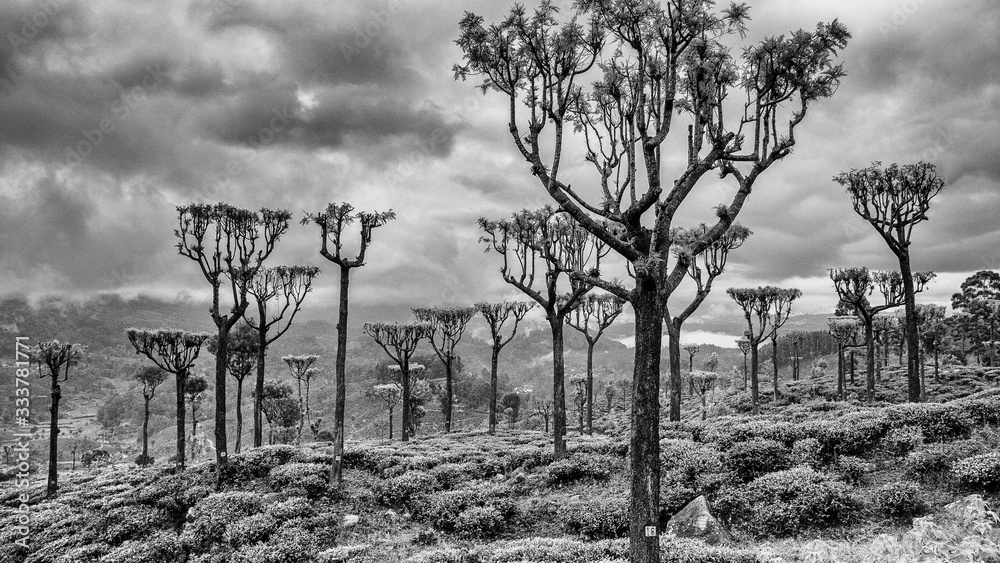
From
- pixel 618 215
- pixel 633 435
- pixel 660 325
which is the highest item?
pixel 618 215

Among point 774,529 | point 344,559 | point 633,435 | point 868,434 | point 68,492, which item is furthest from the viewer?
point 68,492

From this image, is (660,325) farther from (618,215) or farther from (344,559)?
(344,559)

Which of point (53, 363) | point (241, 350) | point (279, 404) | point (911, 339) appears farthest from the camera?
point (279, 404)

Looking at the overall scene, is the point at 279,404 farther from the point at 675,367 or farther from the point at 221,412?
the point at 675,367

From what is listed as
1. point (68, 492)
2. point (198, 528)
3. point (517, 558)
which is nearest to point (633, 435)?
point (517, 558)

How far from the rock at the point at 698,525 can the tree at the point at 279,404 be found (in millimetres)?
55866

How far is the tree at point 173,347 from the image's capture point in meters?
33.2

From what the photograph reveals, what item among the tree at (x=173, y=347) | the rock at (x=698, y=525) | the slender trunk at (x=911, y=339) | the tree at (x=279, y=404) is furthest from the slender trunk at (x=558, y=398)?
the tree at (x=279, y=404)

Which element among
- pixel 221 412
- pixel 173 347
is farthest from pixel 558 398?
pixel 173 347

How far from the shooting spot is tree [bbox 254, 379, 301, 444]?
60.9 m

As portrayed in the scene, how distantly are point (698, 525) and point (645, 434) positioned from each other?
6.13 meters

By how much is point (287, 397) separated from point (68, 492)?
31167mm

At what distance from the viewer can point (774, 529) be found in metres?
14.2

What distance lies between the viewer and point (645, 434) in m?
10.4
